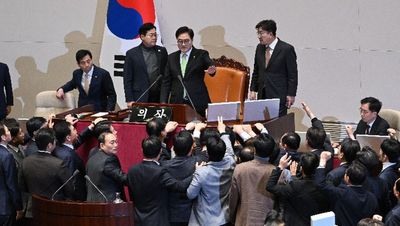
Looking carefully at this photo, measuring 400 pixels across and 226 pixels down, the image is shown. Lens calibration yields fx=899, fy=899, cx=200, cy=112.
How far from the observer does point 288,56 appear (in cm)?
855

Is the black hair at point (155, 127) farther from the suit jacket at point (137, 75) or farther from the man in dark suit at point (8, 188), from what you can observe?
the suit jacket at point (137, 75)

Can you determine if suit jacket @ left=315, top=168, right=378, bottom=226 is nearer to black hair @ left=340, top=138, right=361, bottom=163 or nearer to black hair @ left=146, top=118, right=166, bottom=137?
black hair @ left=340, top=138, right=361, bottom=163

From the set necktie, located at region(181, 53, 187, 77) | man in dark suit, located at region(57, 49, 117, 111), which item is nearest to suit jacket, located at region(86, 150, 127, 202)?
necktie, located at region(181, 53, 187, 77)

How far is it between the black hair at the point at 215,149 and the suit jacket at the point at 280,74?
2.42m

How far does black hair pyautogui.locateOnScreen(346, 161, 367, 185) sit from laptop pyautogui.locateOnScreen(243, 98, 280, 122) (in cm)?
168

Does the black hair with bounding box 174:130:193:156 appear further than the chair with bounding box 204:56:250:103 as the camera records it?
No

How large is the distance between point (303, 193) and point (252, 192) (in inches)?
15.9

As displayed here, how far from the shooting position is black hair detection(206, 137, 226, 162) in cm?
621

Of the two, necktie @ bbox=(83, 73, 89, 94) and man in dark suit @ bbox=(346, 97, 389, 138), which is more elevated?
necktie @ bbox=(83, 73, 89, 94)

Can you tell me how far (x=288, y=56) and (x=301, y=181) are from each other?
271 centimetres

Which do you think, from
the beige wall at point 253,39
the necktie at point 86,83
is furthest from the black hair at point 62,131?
the beige wall at point 253,39

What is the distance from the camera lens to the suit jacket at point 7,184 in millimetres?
6668

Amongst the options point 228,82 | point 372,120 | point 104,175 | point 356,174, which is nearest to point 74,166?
point 104,175

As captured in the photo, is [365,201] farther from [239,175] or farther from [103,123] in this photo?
[103,123]
